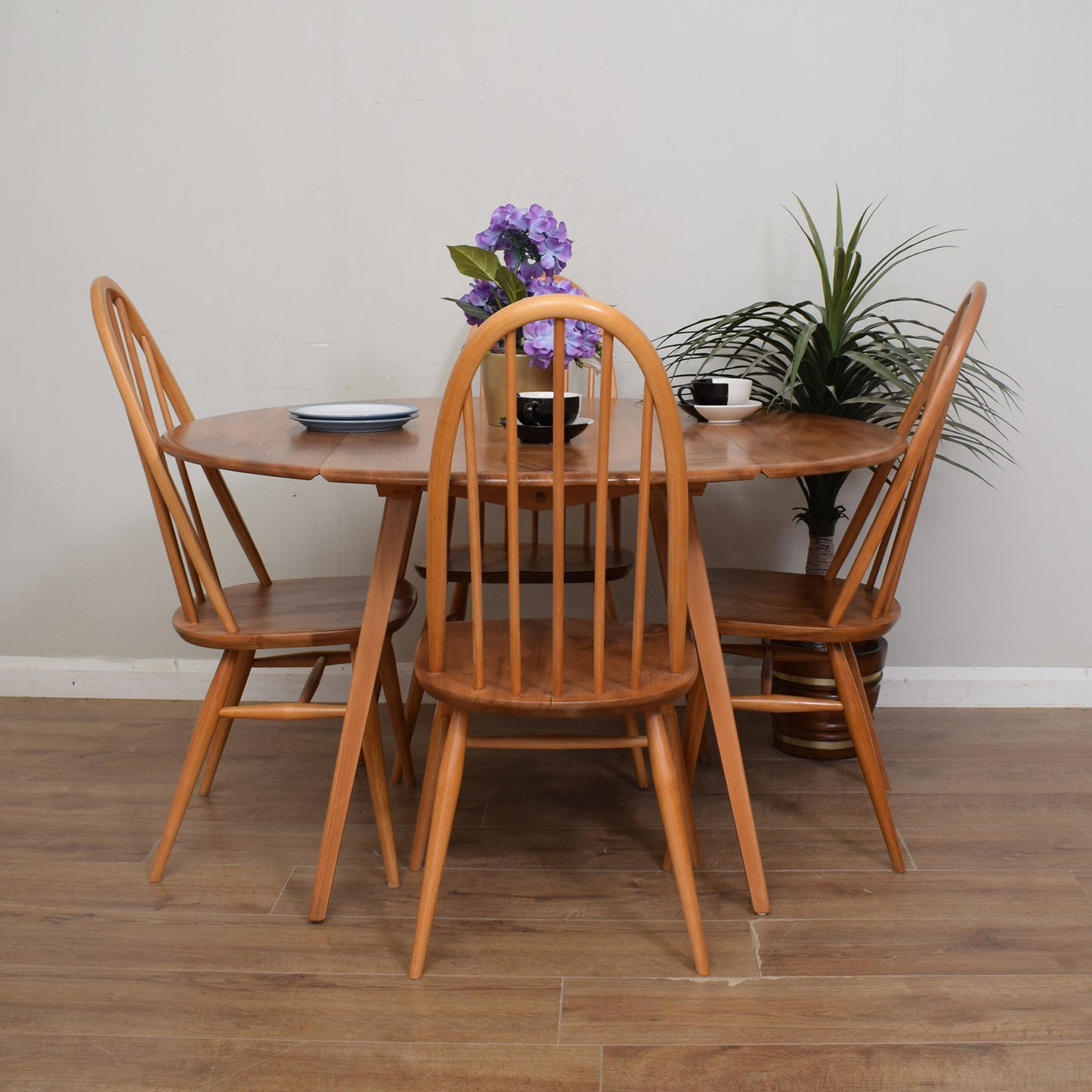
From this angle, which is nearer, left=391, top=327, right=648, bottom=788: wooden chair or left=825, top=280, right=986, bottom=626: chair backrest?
left=825, top=280, right=986, bottom=626: chair backrest

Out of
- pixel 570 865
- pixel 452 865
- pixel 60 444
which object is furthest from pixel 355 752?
pixel 60 444

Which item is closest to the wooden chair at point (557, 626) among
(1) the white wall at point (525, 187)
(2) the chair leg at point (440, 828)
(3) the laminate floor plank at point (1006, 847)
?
(2) the chair leg at point (440, 828)

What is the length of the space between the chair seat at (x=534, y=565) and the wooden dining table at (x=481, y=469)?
0.32m

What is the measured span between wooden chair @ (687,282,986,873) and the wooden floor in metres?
0.21

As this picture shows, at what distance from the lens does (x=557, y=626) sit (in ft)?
4.58

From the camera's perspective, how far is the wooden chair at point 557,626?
1.31 m

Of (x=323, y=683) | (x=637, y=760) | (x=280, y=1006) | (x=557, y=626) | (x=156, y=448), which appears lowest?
(x=323, y=683)

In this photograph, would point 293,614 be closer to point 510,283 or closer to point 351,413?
point 351,413

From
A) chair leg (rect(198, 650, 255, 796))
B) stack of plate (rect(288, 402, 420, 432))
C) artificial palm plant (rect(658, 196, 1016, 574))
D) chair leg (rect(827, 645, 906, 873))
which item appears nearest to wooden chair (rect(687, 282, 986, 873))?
chair leg (rect(827, 645, 906, 873))

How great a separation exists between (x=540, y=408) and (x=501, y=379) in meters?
0.26

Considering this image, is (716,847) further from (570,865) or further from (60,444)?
(60,444)

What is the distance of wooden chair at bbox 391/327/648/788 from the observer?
2146 mm

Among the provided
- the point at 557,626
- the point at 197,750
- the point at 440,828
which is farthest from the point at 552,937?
the point at 197,750

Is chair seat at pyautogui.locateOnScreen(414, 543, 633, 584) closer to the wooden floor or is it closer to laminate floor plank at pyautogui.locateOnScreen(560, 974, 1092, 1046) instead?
the wooden floor
